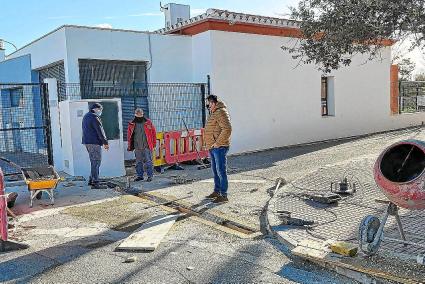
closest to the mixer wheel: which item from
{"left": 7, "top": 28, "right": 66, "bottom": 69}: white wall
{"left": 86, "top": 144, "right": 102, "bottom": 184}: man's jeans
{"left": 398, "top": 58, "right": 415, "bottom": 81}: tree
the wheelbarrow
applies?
the wheelbarrow

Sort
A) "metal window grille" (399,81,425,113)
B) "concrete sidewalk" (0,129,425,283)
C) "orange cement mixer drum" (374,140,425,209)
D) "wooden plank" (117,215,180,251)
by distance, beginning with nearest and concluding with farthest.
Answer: "orange cement mixer drum" (374,140,425,209)
"concrete sidewalk" (0,129,425,283)
"wooden plank" (117,215,180,251)
"metal window grille" (399,81,425,113)

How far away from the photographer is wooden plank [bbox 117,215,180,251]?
524 cm

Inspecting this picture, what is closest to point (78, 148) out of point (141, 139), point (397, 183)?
point (141, 139)

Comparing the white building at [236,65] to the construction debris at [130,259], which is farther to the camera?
the white building at [236,65]

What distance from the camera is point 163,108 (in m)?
12.8

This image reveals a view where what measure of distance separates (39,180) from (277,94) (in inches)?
359

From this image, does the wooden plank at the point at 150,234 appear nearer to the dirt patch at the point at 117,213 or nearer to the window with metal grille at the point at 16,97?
the dirt patch at the point at 117,213

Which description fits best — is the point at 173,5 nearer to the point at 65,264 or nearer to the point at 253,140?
the point at 253,140

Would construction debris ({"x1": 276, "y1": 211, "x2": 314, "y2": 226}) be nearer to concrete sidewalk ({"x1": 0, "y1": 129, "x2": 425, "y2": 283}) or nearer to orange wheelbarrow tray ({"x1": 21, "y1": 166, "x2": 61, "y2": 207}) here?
concrete sidewalk ({"x1": 0, "y1": 129, "x2": 425, "y2": 283})

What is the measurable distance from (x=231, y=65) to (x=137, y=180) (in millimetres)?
5435

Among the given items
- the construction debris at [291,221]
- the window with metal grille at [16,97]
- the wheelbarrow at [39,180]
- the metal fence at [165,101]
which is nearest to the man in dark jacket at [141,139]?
the wheelbarrow at [39,180]

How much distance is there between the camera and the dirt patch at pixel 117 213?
637 centimetres

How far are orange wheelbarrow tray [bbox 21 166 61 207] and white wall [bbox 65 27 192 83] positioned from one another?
4289 millimetres

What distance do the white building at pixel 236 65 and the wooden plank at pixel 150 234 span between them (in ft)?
22.0
